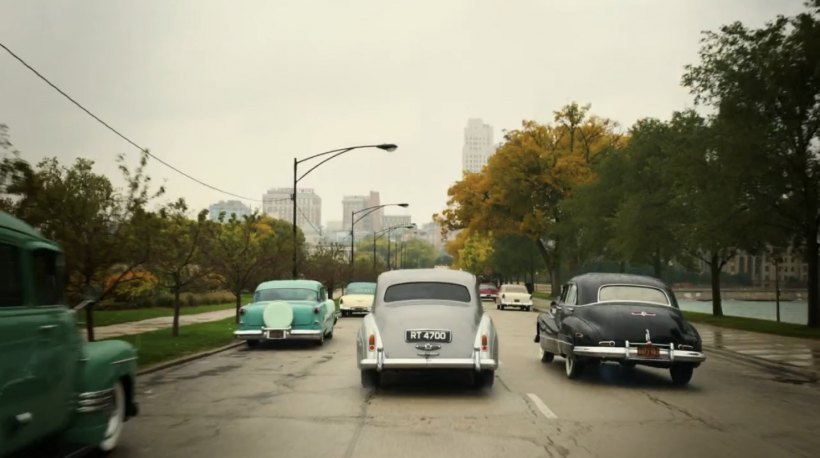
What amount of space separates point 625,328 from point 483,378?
2.34 m

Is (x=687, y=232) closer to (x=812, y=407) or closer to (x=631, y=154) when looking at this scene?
(x=631, y=154)

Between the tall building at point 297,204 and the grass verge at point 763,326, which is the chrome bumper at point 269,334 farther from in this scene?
the tall building at point 297,204

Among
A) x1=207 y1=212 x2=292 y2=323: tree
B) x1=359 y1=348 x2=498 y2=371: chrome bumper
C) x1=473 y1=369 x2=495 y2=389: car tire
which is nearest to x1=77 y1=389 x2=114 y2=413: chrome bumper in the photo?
x1=359 y1=348 x2=498 y2=371: chrome bumper

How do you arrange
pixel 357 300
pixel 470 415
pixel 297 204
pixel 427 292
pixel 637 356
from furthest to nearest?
pixel 297 204, pixel 357 300, pixel 427 292, pixel 637 356, pixel 470 415

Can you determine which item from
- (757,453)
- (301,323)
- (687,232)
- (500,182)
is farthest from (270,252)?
(500,182)

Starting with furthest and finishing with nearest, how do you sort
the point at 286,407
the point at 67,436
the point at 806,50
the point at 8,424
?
the point at 806,50, the point at 286,407, the point at 67,436, the point at 8,424

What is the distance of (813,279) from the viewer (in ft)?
87.7

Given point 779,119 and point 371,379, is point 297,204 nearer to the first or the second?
point 779,119

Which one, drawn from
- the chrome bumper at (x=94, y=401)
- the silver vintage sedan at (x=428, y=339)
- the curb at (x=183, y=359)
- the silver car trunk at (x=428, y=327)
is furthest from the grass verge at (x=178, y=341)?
the chrome bumper at (x=94, y=401)

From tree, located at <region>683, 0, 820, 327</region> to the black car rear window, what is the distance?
16.8m

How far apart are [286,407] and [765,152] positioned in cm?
2069

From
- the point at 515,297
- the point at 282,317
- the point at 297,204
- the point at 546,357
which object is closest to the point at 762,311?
the point at 515,297

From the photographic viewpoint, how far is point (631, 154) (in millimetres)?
41688

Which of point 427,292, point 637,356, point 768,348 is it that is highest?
point 427,292
